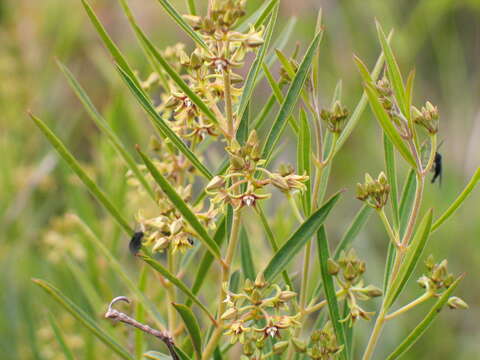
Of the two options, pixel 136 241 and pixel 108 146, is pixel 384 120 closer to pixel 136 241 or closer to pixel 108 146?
pixel 136 241

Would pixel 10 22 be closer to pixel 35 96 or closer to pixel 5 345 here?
pixel 35 96

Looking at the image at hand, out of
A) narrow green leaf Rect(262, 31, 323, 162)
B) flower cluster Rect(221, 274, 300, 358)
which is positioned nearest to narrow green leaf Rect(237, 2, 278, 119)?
narrow green leaf Rect(262, 31, 323, 162)

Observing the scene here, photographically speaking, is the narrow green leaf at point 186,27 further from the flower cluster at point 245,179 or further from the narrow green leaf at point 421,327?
the narrow green leaf at point 421,327

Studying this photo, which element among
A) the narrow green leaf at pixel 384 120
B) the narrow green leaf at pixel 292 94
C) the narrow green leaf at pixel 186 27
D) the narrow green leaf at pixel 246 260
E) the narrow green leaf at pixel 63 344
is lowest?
the narrow green leaf at pixel 246 260

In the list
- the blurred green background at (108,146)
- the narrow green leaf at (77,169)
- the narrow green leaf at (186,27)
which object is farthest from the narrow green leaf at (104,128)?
the blurred green background at (108,146)

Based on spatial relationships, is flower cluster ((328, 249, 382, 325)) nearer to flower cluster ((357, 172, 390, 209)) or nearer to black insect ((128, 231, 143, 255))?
flower cluster ((357, 172, 390, 209))

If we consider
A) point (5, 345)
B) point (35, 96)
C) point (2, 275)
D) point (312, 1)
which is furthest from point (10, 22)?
point (312, 1)

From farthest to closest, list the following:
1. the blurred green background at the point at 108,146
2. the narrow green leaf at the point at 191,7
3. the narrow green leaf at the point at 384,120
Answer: the blurred green background at the point at 108,146 < the narrow green leaf at the point at 191,7 < the narrow green leaf at the point at 384,120
